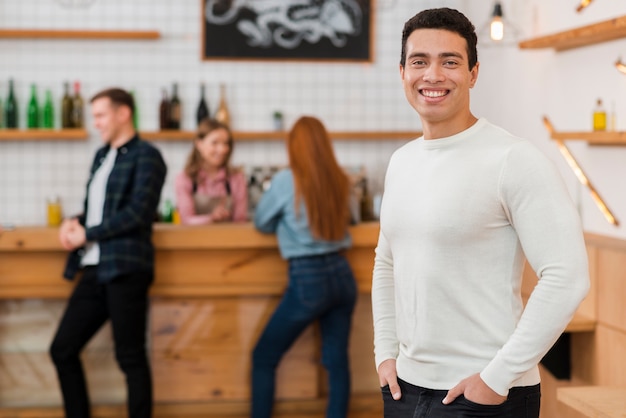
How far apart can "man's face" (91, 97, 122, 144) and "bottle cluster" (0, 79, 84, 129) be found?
194 cm

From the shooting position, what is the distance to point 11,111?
5707 mm

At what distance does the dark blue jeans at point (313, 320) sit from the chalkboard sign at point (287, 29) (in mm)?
2288

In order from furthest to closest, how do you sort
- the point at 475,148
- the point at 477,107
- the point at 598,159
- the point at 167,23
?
the point at 167,23 → the point at 477,107 → the point at 598,159 → the point at 475,148

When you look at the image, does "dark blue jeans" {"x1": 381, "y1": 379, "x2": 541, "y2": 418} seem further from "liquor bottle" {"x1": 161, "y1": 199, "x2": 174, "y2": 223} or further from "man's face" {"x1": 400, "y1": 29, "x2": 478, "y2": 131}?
"liquor bottle" {"x1": 161, "y1": 199, "x2": 174, "y2": 223}

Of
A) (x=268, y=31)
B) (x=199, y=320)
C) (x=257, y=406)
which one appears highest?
(x=268, y=31)

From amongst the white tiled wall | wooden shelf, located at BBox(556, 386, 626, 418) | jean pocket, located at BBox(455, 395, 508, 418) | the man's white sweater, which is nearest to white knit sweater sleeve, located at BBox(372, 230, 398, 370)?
the man's white sweater

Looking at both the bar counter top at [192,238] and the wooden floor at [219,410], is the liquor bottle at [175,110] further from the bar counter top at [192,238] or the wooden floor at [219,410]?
the wooden floor at [219,410]

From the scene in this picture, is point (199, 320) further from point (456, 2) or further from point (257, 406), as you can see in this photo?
point (456, 2)

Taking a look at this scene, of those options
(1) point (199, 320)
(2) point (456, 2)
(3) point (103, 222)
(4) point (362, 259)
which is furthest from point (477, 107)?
(3) point (103, 222)

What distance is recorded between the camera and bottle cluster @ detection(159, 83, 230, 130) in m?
5.80

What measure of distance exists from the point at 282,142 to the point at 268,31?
0.72 meters

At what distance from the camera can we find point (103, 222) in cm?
375

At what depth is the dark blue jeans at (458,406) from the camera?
1.59m

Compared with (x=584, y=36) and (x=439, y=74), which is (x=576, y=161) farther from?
(x=439, y=74)
